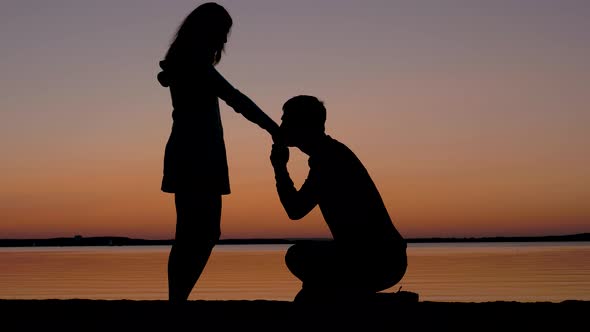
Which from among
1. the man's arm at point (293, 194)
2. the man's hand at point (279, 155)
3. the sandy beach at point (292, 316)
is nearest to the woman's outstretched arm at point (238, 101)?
the man's hand at point (279, 155)

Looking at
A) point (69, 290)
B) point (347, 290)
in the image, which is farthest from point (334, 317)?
point (69, 290)

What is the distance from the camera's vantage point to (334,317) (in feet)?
17.3

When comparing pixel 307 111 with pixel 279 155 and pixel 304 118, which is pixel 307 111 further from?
pixel 279 155

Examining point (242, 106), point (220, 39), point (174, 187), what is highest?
point (220, 39)

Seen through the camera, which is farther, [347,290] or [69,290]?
[69,290]

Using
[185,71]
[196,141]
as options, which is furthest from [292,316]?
[185,71]

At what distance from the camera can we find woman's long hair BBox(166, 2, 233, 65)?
627 centimetres

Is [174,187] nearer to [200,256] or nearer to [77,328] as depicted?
[200,256]

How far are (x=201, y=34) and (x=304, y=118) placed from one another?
4.37 ft

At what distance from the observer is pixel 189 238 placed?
6.25m

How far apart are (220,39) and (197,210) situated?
Result: 1.29m

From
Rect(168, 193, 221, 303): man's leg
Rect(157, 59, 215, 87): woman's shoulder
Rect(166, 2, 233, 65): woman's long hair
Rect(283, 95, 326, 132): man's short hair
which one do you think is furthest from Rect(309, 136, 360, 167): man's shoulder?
Rect(166, 2, 233, 65): woman's long hair

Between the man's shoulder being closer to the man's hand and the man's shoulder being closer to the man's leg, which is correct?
the man's hand

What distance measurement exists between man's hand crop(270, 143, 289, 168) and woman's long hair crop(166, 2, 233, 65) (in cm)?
101
